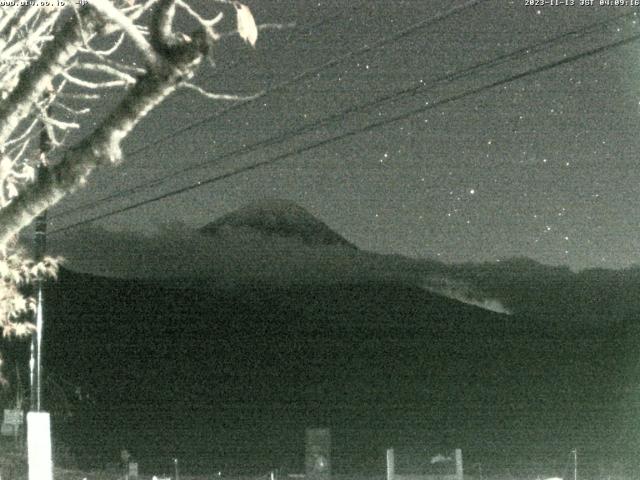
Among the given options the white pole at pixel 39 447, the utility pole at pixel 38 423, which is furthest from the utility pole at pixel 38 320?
the white pole at pixel 39 447

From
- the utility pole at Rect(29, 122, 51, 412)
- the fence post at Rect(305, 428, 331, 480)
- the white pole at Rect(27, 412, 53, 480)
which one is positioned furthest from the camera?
the fence post at Rect(305, 428, 331, 480)

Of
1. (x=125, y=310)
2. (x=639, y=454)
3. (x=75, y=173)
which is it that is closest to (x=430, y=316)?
(x=125, y=310)

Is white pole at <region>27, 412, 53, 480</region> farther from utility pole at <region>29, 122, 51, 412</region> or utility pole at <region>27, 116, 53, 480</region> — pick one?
utility pole at <region>29, 122, 51, 412</region>

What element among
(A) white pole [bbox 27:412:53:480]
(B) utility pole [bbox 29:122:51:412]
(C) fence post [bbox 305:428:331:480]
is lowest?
(C) fence post [bbox 305:428:331:480]

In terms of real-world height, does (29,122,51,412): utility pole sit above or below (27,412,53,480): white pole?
above

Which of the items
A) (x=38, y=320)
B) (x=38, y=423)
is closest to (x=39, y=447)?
(x=38, y=423)

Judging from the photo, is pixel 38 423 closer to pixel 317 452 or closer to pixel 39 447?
pixel 39 447

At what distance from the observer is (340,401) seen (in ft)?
193

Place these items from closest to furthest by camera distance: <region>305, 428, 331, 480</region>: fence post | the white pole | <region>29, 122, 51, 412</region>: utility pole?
the white pole
<region>29, 122, 51, 412</region>: utility pole
<region>305, 428, 331, 480</region>: fence post

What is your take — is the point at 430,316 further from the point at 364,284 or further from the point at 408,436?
the point at 408,436

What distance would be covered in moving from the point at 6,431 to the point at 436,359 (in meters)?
31.7

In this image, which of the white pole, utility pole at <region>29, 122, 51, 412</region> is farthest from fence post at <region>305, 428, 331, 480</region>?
the white pole

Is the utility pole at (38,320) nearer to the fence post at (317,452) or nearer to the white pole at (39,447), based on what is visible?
the white pole at (39,447)

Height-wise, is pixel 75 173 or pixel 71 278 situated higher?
pixel 71 278
